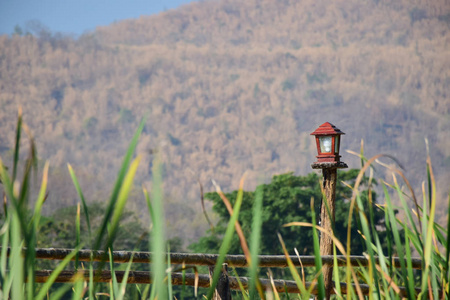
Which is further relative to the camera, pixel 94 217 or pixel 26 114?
pixel 26 114

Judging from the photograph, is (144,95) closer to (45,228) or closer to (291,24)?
(291,24)

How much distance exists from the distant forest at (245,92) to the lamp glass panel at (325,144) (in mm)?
64945

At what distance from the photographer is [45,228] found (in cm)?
2469

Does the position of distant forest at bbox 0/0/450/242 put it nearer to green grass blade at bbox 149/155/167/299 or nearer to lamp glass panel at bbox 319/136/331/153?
lamp glass panel at bbox 319/136/331/153

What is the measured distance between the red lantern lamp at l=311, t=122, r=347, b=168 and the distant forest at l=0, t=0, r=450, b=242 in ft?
213

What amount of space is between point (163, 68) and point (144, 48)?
6.18m

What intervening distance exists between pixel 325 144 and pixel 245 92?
8513 cm

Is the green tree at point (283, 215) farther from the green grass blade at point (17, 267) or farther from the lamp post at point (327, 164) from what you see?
the green grass blade at point (17, 267)

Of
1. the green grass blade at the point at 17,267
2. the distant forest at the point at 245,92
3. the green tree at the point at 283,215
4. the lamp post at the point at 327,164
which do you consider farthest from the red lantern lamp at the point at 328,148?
the distant forest at the point at 245,92

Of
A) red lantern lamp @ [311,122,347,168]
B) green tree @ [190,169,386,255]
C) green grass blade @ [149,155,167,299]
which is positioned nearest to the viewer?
green grass blade @ [149,155,167,299]

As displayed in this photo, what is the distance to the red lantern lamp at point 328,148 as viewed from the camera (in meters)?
4.14

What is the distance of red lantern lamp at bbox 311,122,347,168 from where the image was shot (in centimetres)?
414

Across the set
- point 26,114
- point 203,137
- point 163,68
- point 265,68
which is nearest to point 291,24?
point 265,68

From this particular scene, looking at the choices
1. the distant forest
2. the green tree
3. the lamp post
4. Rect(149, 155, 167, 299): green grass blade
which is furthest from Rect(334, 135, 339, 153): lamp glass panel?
the distant forest
